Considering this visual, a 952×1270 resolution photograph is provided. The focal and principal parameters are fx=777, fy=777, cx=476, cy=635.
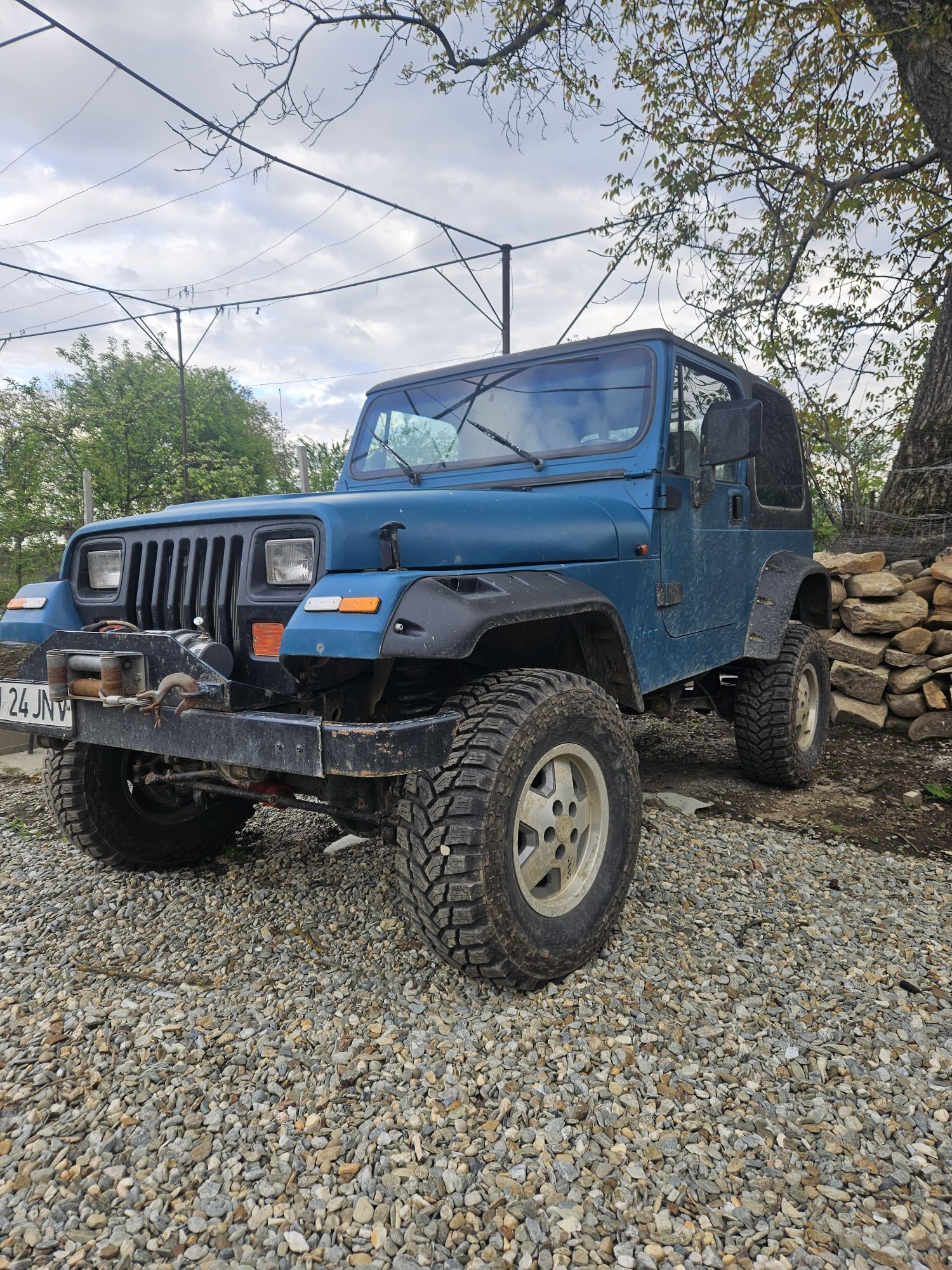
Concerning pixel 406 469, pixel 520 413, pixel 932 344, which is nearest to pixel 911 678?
pixel 932 344

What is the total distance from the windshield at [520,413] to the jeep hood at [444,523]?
458 millimetres

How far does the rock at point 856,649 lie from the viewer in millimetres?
5422

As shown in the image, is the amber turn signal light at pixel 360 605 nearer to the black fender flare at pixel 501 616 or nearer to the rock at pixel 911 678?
the black fender flare at pixel 501 616

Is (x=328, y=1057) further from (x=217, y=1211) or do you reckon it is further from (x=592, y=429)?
(x=592, y=429)

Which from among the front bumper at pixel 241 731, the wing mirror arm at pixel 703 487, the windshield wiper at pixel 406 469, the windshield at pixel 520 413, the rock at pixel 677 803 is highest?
the windshield at pixel 520 413

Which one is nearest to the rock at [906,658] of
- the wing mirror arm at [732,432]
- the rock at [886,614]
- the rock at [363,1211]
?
the rock at [886,614]

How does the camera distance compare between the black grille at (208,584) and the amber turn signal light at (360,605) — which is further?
the black grille at (208,584)

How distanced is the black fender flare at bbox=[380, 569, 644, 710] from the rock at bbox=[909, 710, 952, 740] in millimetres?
3467

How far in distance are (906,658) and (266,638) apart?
15.6 ft

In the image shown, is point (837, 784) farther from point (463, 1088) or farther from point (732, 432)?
point (463, 1088)

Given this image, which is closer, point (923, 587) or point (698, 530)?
point (698, 530)

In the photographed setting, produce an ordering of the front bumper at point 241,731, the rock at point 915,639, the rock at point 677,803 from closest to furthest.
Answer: the front bumper at point 241,731 < the rock at point 677,803 < the rock at point 915,639

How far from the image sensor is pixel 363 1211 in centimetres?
151

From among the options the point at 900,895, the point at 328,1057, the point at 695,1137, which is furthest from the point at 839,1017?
the point at 328,1057
